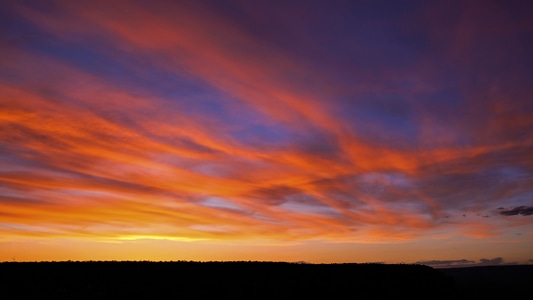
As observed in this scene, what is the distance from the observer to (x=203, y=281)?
85.1ft

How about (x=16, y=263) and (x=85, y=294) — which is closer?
(x=85, y=294)

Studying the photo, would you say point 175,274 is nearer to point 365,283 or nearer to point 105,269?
point 105,269

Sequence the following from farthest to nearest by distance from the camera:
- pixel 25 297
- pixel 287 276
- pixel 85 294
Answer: pixel 287 276, pixel 85 294, pixel 25 297

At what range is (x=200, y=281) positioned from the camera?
2583 cm

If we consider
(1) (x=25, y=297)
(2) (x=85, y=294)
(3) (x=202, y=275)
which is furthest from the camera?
(3) (x=202, y=275)

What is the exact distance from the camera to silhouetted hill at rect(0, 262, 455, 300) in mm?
21828

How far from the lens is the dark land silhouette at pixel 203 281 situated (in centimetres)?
2186

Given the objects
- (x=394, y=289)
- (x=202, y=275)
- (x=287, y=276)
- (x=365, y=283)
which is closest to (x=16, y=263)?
(x=202, y=275)

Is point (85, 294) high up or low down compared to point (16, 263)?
down

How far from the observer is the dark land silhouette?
21.9 m

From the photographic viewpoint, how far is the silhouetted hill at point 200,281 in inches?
859

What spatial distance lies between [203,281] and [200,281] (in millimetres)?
205

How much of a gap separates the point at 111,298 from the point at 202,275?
602 centimetres

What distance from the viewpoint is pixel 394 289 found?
35.3 m
